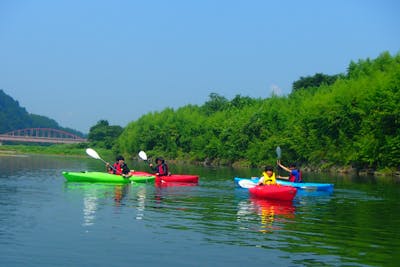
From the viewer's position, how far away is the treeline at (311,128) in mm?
41844

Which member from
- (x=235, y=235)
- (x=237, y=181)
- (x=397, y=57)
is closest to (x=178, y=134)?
(x=397, y=57)

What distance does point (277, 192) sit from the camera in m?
19.7

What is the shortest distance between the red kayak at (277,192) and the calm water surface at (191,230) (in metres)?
0.32

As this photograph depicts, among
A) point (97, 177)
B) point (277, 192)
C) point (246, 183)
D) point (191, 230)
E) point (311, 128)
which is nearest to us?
point (191, 230)

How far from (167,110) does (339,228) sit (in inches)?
3014

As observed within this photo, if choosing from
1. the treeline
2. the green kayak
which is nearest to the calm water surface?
the green kayak

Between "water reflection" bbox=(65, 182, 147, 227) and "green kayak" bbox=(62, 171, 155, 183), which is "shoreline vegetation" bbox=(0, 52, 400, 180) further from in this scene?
"water reflection" bbox=(65, 182, 147, 227)

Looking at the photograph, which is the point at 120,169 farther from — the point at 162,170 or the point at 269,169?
the point at 269,169

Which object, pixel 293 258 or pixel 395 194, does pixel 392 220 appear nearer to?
pixel 293 258

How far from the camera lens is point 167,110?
3556 inches

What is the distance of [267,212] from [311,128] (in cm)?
3391

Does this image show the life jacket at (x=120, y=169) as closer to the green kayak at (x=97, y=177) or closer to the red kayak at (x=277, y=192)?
the green kayak at (x=97, y=177)

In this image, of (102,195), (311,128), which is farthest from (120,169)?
(311,128)

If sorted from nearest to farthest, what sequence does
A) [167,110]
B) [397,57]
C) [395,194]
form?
[395,194] < [397,57] < [167,110]
